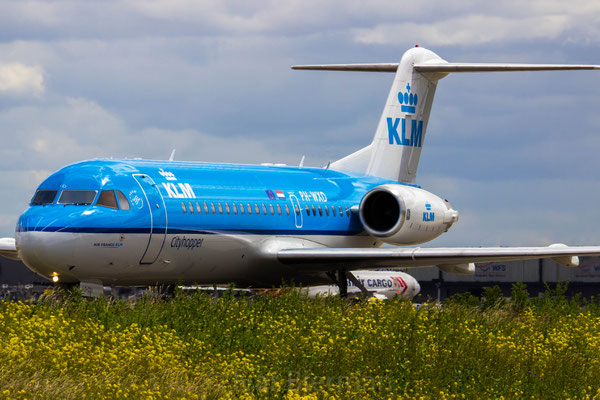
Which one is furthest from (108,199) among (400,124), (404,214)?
(400,124)

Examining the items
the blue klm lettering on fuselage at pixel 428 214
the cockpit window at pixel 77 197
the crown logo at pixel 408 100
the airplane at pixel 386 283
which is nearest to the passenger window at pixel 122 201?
the cockpit window at pixel 77 197

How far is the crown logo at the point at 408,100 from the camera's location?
32031 millimetres

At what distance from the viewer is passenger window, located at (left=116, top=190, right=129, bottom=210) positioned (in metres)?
22.4

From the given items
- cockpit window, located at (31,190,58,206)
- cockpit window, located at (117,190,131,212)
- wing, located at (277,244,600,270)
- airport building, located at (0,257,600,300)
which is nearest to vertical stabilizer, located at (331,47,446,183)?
wing, located at (277,244,600,270)

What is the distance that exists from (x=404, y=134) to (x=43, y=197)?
13377 millimetres

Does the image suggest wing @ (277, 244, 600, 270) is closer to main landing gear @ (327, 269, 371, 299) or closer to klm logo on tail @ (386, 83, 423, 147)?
main landing gear @ (327, 269, 371, 299)

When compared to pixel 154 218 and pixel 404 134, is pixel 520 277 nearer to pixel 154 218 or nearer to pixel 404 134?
pixel 404 134

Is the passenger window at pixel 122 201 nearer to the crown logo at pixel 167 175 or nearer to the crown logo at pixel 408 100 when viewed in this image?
the crown logo at pixel 167 175

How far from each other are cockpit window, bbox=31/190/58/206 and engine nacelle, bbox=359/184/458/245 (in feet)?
30.0

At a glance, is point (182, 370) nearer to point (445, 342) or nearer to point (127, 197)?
Answer: point (445, 342)

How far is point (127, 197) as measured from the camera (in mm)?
22500

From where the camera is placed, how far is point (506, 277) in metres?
73.9

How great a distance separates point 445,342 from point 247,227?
9546mm

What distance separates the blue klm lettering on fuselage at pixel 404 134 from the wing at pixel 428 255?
6.71 metres
